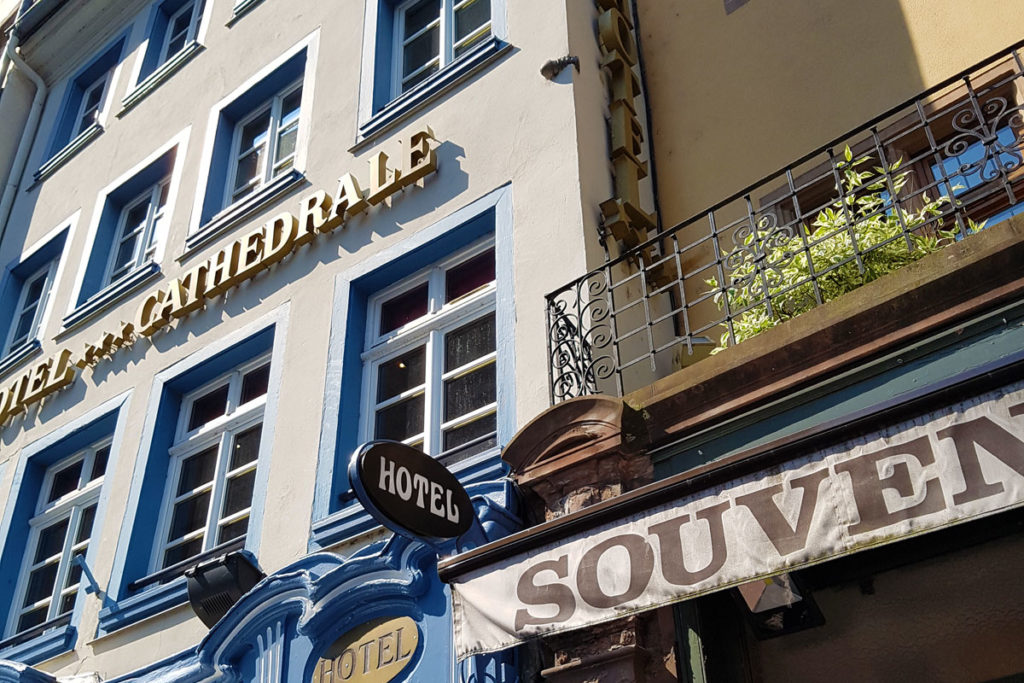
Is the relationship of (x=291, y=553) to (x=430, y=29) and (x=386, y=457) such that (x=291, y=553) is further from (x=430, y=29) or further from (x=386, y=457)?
(x=430, y=29)

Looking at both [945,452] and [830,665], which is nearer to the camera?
[945,452]

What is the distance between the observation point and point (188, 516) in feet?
27.2

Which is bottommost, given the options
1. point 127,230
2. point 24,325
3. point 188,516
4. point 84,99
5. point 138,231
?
point 188,516

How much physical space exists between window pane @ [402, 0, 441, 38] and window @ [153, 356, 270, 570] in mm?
3542

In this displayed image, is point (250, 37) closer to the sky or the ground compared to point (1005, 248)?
closer to the sky

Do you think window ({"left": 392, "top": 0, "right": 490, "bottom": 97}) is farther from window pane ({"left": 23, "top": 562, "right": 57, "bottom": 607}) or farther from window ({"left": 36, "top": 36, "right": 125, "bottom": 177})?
window ({"left": 36, "top": 36, "right": 125, "bottom": 177})

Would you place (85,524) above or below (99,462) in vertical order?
below

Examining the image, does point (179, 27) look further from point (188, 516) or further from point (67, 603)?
point (67, 603)

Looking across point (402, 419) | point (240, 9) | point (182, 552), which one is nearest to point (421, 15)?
point (240, 9)

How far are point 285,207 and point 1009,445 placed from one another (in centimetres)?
675

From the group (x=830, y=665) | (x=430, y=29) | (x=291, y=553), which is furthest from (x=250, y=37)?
(x=830, y=665)

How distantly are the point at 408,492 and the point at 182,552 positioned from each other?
3.54 metres

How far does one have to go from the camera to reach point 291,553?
22.5ft

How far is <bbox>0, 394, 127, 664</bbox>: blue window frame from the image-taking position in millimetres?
8578
